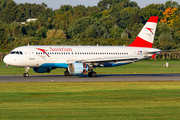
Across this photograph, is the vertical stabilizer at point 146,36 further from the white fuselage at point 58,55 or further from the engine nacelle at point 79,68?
the engine nacelle at point 79,68

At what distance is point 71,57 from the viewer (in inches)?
1683

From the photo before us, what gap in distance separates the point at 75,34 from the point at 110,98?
134138 millimetres

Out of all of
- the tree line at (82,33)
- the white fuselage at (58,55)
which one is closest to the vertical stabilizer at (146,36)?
the white fuselage at (58,55)

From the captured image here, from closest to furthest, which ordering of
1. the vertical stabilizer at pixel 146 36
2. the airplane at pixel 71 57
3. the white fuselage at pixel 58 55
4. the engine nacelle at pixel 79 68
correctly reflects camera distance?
the engine nacelle at pixel 79 68, the airplane at pixel 71 57, the white fuselage at pixel 58 55, the vertical stabilizer at pixel 146 36

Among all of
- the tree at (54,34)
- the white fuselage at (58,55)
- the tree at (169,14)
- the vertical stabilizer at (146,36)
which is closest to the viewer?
the white fuselage at (58,55)

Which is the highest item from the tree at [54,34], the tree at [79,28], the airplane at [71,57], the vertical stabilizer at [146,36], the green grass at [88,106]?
the tree at [79,28]

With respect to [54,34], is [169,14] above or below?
above

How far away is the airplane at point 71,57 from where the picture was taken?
4009 cm

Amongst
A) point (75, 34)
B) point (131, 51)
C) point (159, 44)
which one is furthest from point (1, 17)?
point (131, 51)

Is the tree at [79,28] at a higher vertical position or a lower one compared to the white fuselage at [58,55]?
higher

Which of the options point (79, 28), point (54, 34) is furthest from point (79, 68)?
point (79, 28)

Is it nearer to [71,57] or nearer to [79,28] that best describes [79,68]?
[71,57]

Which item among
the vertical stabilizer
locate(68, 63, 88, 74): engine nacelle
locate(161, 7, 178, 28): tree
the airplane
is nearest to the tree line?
locate(161, 7, 178, 28): tree

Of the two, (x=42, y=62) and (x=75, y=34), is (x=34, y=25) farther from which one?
(x=42, y=62)
